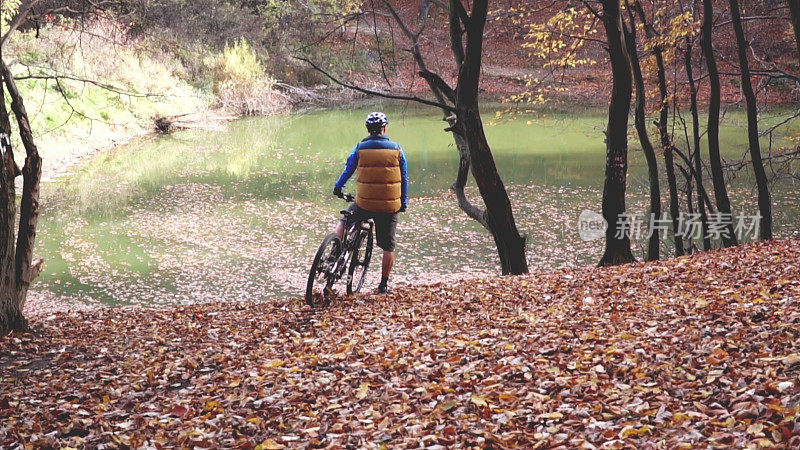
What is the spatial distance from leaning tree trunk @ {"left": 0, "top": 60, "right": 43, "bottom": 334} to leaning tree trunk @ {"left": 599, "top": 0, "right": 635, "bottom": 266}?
6921 millimetres

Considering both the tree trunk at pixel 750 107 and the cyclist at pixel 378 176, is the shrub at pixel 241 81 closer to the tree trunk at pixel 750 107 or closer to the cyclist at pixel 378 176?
the tree trunk at pixel 750 107

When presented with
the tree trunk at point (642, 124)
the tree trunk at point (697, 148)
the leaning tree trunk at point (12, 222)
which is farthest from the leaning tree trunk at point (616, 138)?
the leaning tree trunk at point (12, 222)

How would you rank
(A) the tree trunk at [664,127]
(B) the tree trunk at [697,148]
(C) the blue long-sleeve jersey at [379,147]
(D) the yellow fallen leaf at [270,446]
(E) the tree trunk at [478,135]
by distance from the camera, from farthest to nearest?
(A) the tree trunk at [664,127] → (B) the tree trunk at [697,148] → (E) the tree trunk at [478,135] → (C) the blue long-sleeve jersey at [379,147] → (D) the yellow fallen leaf at [270,446]

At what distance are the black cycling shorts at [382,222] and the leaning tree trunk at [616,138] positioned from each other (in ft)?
12.7

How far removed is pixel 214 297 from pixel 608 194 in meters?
6.48

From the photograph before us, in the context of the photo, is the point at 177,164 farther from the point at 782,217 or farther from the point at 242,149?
the point at 782,217

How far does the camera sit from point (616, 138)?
10.5 meters

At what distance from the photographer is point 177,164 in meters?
25.9

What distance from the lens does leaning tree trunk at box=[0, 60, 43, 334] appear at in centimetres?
696

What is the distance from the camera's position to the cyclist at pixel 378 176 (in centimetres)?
779

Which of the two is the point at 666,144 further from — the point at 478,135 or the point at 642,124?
the point at 478,135

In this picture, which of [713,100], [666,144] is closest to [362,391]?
[713,100]

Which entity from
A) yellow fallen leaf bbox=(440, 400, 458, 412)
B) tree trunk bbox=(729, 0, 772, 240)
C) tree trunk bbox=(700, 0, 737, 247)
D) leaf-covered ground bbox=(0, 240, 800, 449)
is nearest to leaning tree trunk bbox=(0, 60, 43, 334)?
leaf-covered ground bbox=(0, 240, 800, 449)

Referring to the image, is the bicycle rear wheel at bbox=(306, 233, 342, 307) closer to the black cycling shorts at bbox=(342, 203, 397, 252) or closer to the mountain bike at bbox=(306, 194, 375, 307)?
the mountain bike at bbox=(306, 194, 375, 307)
